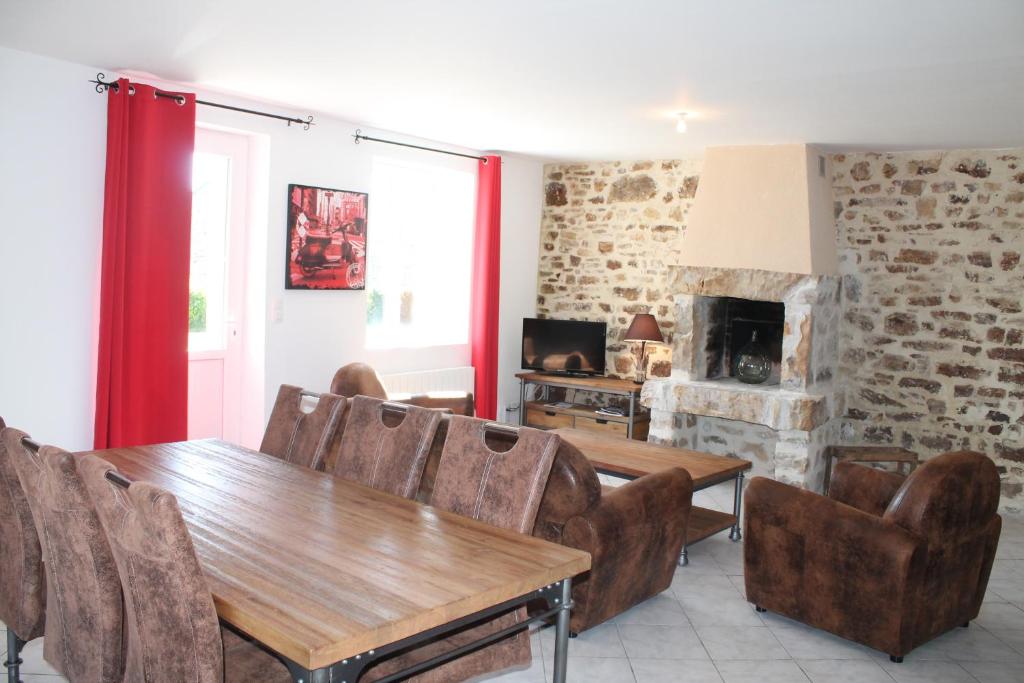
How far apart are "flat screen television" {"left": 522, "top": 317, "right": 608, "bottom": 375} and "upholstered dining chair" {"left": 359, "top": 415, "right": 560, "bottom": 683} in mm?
4533

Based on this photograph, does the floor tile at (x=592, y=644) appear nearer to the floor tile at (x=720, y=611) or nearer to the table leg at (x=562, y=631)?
the floor tile at (x=720, y=611)

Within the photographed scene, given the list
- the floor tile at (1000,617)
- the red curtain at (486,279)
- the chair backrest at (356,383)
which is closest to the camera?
the floor tile at (1000,617)

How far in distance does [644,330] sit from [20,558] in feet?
16.6

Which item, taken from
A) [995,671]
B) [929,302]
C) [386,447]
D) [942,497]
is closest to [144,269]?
[386,447]

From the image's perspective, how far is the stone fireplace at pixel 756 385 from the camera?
5.88 m

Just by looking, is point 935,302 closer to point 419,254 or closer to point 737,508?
point 737,508

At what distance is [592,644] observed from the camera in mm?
3521

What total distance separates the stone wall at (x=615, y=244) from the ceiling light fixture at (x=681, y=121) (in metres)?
1.63

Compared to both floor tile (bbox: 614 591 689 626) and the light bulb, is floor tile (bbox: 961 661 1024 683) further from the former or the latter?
the light bulb

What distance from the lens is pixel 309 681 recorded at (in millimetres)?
1739

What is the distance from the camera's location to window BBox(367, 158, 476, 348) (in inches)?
266

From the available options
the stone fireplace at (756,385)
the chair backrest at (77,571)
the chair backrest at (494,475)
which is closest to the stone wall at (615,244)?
the stone fireplace at (756,385)

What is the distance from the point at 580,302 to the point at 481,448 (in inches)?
198

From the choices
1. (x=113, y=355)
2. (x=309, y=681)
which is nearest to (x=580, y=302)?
(x=113, y=355)
